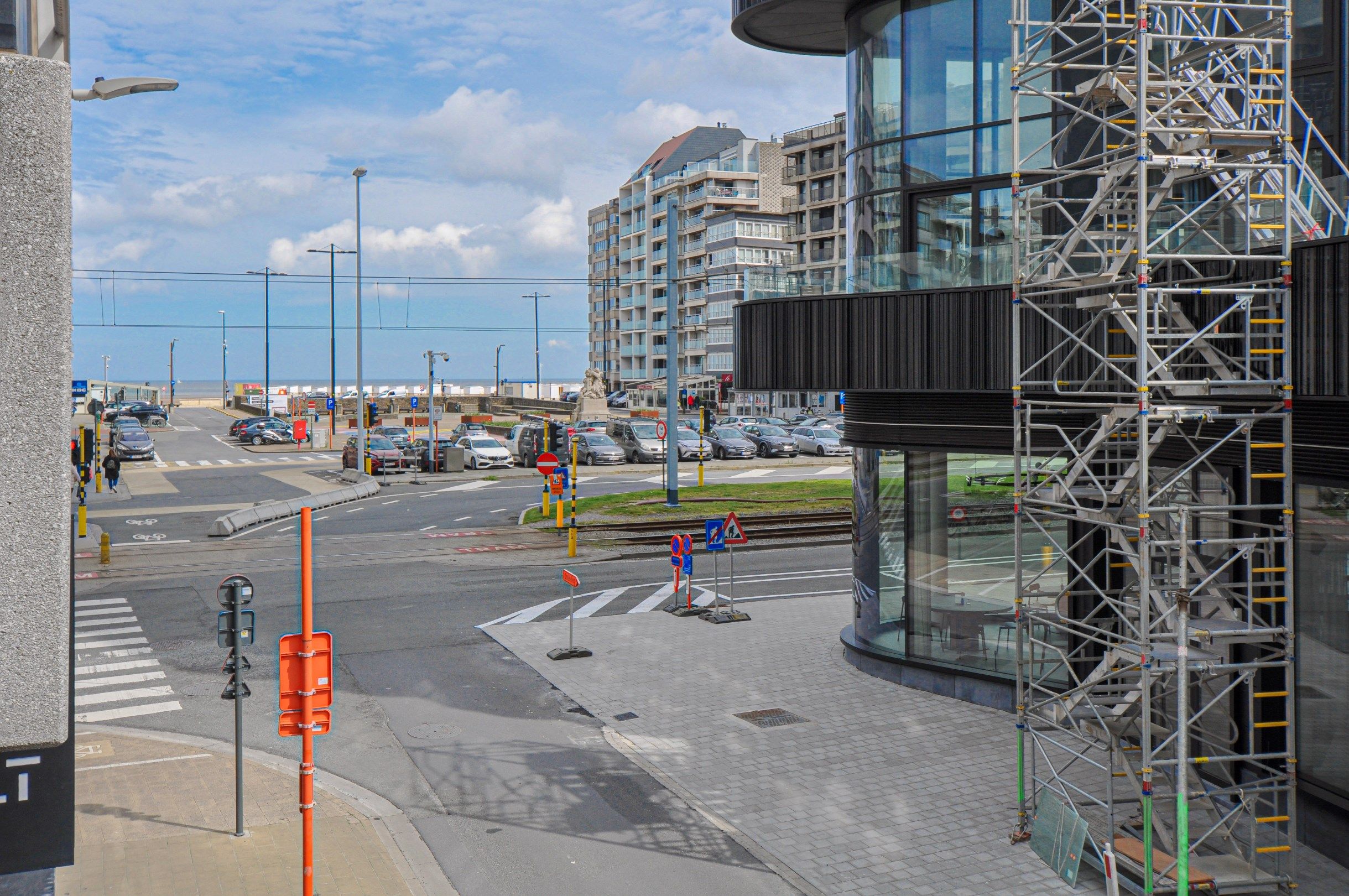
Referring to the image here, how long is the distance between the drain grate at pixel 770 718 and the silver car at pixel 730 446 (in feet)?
130

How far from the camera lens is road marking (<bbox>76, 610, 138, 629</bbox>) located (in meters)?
19.9

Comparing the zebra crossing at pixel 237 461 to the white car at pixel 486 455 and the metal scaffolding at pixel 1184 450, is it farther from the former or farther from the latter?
the metal scaffolding at pixel 1184 450

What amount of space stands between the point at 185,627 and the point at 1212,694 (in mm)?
16085

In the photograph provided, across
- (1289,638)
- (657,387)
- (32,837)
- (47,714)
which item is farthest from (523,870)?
(657,387)

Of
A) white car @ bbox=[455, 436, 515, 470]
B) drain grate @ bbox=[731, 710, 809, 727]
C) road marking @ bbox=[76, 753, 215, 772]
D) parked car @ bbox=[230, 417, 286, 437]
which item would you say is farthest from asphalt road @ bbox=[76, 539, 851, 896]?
parked car @ bbox=[230, 417, 286, 437]

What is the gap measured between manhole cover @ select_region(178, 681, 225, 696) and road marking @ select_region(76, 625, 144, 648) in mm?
3800

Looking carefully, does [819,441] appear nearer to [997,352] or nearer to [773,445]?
[773,445]

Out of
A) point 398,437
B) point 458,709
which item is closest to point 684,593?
point 458,709

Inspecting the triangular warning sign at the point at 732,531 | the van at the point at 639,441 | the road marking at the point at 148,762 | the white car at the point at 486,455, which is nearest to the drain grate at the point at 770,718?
the triangular warning sign at the point at 732,531

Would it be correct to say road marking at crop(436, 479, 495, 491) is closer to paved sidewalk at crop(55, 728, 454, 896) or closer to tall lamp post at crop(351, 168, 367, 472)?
tall lamp post at crop(351, 168, 367, 472)

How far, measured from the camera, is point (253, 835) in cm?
1046

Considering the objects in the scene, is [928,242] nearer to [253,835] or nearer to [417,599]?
[253,835]

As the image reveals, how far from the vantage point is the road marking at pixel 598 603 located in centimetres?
2103

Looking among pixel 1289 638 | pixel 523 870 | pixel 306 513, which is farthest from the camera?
pixel 523 870
